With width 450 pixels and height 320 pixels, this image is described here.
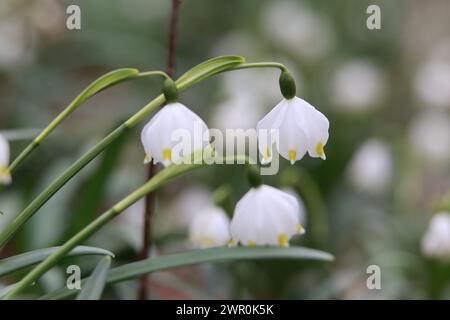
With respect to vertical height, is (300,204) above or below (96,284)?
above

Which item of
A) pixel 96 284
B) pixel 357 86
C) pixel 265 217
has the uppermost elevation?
pixel 357 86

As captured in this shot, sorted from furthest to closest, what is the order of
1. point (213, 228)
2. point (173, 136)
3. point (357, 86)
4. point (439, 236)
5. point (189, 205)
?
point (357, 86), point (189, 205), point (439, 236), point (213, 228), point (173, 136)

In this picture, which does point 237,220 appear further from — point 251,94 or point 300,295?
point 251,94

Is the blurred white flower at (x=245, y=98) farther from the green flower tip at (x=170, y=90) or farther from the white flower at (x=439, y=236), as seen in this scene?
the green flower tip at (x=170, y=90)

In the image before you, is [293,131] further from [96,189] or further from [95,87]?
[96,189]

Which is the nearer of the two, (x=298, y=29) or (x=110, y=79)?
(x=110, y=79)

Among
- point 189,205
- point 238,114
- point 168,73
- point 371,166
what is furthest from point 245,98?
point 168,73
